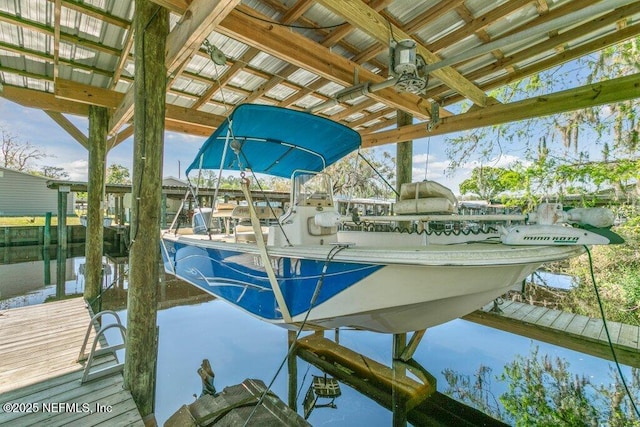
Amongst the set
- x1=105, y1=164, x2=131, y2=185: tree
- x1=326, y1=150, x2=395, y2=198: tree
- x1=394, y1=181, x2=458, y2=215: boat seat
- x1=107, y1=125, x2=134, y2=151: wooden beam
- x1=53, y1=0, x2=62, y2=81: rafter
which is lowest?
x1=394, y1=181, x2=458, y2=215: boat seat

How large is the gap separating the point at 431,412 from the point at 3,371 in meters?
4.71

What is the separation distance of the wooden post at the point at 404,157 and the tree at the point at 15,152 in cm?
4118

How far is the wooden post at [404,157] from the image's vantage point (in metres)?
5.03

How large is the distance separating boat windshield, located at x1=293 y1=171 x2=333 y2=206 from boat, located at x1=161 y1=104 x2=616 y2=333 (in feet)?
0.04

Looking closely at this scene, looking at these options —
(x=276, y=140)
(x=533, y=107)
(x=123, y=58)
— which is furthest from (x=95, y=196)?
(x=533, y=107)

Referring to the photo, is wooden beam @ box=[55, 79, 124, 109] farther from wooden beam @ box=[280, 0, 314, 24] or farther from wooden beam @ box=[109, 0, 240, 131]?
wooden beam @ box=[280, 0, 314, 24]

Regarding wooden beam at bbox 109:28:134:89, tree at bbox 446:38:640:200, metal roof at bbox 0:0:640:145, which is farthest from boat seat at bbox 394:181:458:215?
tree at bbox 446:38:640:200

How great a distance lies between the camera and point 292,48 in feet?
9.74

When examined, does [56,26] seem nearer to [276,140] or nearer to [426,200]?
[276,140]

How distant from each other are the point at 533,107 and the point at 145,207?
4601 mm

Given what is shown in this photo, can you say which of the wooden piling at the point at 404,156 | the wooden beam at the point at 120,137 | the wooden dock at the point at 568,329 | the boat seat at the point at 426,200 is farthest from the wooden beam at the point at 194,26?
Answer: the wooden dock at the point at 568,329

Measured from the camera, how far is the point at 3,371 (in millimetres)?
3035

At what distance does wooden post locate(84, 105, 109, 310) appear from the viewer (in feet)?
17.2

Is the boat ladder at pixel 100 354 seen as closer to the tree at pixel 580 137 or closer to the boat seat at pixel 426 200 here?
the boat seat at pixel 426 200
